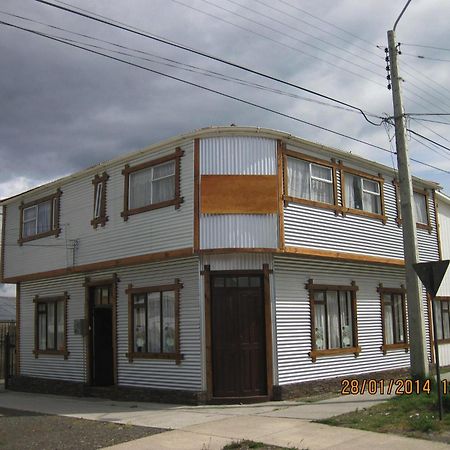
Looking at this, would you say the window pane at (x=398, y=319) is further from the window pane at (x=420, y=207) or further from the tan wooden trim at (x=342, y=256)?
the window pane at (x=420, y=207)

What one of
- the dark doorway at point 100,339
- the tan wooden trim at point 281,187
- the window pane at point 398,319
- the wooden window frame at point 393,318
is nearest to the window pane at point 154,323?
the dark doorway at point 100,339

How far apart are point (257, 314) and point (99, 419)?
4.19m

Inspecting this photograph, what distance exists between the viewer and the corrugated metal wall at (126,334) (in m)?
14.2

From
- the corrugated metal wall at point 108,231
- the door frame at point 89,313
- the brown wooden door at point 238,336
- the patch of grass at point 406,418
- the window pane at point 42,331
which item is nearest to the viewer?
the patch of grass at point 406,418

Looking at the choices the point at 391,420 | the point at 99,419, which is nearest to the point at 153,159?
the point at 99,419

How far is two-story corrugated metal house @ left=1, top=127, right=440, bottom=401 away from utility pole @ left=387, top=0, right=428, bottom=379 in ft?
7.16

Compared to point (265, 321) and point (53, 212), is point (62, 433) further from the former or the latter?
point (53, 212)

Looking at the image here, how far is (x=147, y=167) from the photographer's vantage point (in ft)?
51.4

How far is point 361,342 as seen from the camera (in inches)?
668

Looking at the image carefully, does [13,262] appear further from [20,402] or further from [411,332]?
[411,332]

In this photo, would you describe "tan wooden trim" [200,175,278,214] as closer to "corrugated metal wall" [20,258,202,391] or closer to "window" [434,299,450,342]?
"corrugated metal wall" [20,258,202,391]

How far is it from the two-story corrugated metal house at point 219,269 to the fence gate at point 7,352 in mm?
1054

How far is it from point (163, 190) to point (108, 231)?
7.77 feet

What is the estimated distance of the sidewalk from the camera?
A: 9281 millimetres
